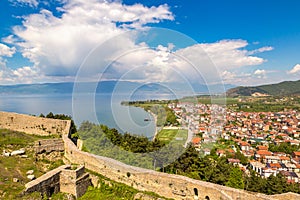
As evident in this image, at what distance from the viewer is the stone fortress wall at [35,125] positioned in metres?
10.9

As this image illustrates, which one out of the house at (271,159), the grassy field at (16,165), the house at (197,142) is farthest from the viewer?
the house at (271,159)

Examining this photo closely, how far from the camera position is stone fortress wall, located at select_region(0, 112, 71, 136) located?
10922 mm

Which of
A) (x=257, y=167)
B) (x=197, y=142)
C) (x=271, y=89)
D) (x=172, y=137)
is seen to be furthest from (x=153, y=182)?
(x=271, y=89)

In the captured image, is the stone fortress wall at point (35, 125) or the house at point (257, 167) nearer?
the stone fortress wall at point (35, 125)

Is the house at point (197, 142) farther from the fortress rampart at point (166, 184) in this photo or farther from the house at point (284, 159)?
the fortress rampart at point (166, 184)

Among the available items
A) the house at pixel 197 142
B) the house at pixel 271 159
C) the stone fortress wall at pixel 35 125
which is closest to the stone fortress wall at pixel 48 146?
the stone fortress wall at pixel 35 125

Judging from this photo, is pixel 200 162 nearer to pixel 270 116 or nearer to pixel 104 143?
pixel 104 143

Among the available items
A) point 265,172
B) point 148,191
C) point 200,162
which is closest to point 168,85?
point 200,162

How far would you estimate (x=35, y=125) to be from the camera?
11.0 m

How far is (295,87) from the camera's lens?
97125mm

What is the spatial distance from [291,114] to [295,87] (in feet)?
165

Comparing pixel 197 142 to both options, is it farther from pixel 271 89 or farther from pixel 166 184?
pixel 271 89

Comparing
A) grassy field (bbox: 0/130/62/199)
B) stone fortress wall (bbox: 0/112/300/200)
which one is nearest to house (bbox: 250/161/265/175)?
stone fortress wall (bbox: 0/112/300/200)

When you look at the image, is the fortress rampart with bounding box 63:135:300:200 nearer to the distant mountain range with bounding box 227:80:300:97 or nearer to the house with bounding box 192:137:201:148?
the house with bounding box 192:137:201:148
